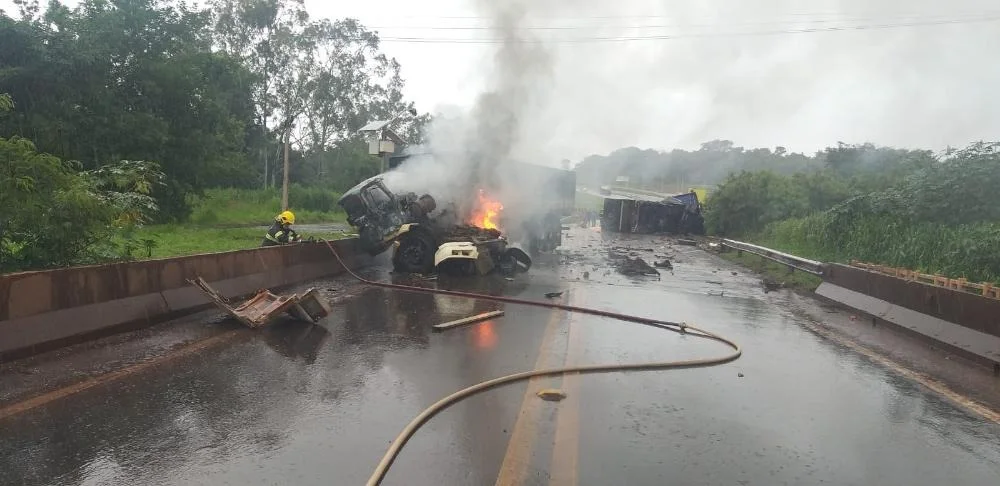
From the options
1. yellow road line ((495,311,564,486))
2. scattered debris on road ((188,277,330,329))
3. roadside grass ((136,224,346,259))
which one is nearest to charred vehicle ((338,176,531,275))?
roadside grass ((136,224,346,259))

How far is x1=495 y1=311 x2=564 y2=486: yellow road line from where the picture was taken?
3.73 m

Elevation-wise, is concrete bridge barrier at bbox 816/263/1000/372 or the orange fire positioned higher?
the orange fire

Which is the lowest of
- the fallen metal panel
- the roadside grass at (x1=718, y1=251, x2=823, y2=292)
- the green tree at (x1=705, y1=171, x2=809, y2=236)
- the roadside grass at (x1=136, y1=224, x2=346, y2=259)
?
the roadside grass at (x1=136, y1=224, x2=346, y2=259)

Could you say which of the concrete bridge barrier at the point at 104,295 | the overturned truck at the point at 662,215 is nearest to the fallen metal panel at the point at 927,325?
the concrete bridge barrier at the point at 104,295

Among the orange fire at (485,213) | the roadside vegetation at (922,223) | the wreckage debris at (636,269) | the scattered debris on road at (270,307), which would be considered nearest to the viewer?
the scattered debris on road at (270,307)

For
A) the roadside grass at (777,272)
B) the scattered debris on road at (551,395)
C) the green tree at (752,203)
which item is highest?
the green tree at (752,203)

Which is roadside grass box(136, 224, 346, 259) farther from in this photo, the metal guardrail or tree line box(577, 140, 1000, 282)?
tree line box(577, 140, 1000, 282)

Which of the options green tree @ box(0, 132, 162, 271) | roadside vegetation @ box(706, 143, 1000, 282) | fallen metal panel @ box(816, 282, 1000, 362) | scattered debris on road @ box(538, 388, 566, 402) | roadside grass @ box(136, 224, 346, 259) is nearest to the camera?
scattered debris on road @ box(538, 388, 566, 402)

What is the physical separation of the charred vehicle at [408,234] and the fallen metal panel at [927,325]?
A: 7.26 meters

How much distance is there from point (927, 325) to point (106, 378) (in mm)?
9290

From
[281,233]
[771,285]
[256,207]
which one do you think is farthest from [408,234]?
[256,207]

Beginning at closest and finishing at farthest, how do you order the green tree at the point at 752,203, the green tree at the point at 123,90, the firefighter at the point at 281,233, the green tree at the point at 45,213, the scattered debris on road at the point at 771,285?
1. the green tree at the point at 45,213
2. the firefighter at the point at 281,233
3. the scattered debris on road at the point at 771,285
4. the green tree at the point at 123,90
5. the green tree at the point at 752,203

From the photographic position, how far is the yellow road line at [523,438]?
373 cm

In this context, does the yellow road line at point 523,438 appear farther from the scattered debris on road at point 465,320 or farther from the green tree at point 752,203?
the green tree at point 752,203
